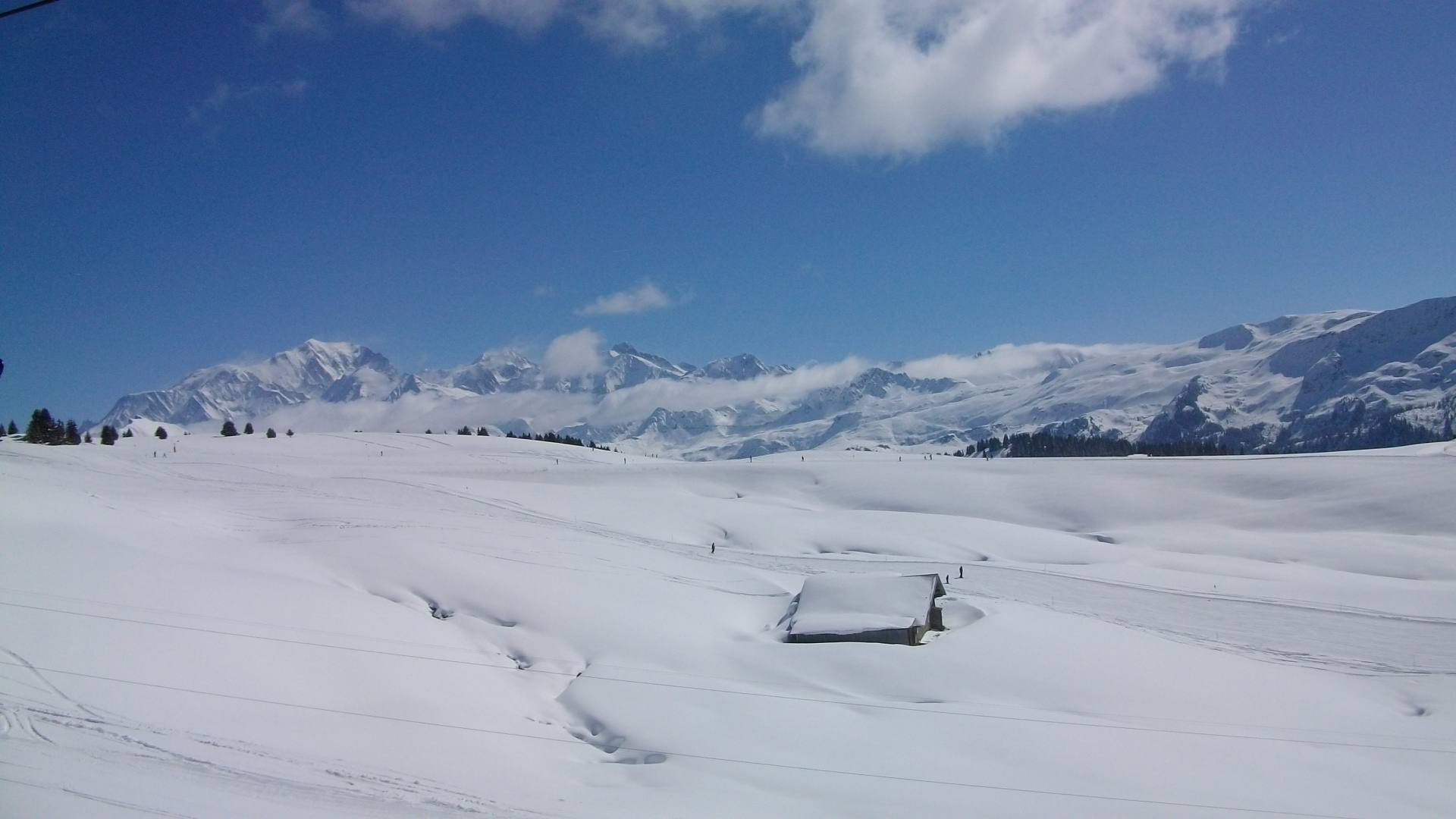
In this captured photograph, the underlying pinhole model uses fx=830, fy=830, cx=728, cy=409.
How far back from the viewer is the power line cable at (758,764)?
16.8 metres

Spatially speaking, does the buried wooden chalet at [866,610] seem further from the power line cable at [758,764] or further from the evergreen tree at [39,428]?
the evergreen tree at [39,428]

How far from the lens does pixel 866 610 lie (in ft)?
102

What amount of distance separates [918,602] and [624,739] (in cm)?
1466

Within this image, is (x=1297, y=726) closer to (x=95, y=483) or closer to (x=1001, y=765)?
(x=1001, y=765)

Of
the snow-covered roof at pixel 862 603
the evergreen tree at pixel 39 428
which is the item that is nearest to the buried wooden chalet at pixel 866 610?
the snow-covered roof at pixel 862 603

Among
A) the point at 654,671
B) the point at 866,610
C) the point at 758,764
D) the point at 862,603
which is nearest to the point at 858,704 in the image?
the point at 758,764

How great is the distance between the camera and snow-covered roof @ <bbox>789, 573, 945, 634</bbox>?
29953mm

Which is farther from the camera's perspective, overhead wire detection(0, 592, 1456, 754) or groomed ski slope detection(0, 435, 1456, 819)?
overhead wire detection(0, 592, 1456, 754)

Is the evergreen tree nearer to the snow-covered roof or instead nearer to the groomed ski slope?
the groomed ski slope

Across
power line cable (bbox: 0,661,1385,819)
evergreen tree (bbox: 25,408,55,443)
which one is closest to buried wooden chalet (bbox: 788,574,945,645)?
power line cable (bbox: 0,661,1385,819)

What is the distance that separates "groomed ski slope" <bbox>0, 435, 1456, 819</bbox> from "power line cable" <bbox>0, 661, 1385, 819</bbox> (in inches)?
3.4

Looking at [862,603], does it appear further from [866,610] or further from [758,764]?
[758,764]

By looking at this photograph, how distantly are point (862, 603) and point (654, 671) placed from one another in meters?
9.66

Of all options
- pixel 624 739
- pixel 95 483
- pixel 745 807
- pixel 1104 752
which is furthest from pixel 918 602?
pixel 95 483
